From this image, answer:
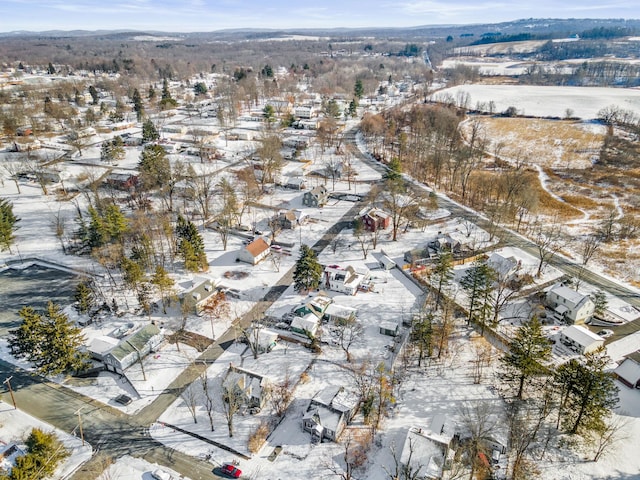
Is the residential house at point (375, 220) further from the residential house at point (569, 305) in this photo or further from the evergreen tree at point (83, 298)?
the evergreen tree at point (83, 298)

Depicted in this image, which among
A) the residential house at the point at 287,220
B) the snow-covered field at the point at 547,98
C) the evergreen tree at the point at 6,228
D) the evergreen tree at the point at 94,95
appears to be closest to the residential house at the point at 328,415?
the residential house at the point at 287,220

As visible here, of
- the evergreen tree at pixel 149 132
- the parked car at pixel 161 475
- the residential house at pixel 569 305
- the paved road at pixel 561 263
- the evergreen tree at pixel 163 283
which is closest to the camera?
the parked car at pixel 161 475

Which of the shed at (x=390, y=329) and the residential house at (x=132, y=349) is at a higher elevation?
the residential house at (x=132, y=349)

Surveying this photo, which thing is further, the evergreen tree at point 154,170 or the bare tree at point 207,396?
the evergreen tree at point 154,170

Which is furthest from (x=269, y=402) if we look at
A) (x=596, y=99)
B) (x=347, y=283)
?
(x=596, y=99)

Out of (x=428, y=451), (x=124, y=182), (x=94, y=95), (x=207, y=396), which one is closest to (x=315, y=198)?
(x=124, y=182)

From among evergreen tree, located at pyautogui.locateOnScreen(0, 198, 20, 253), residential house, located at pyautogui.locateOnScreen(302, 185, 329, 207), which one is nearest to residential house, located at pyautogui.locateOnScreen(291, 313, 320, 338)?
residential house, located at pyautogui.locateOnScreen(302, 185, 329, 207)

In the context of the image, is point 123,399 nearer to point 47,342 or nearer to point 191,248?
point 47,342
